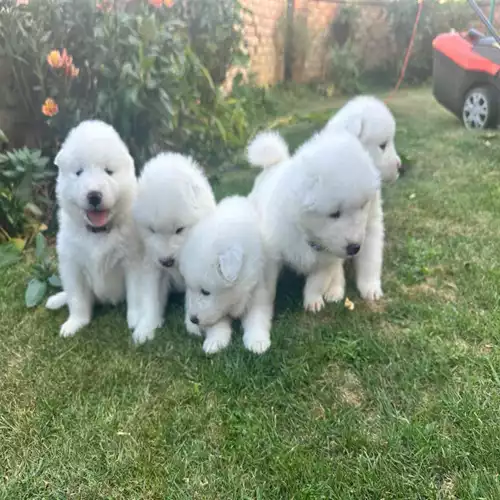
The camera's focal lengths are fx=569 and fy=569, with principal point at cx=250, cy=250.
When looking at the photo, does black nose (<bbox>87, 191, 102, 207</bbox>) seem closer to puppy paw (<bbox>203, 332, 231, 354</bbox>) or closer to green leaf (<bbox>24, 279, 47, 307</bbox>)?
puppy paw (<bbox>203, 332, 231, 354</bbox>)

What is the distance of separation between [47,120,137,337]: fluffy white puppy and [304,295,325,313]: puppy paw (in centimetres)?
105

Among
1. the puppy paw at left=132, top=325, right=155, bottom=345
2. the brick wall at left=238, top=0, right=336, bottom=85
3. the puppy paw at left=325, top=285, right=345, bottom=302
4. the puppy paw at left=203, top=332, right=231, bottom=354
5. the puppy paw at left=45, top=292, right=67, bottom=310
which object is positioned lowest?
the brick wall at left=238, top=0, right=336, bottom=85

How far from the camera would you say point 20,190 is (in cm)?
448

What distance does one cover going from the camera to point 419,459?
7.06 feet

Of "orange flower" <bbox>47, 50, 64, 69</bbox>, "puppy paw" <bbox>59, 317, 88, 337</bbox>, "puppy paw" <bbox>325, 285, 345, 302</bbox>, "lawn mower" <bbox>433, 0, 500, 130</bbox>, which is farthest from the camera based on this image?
"lawn mower" <bbox>433, 0, 500, 130</bbox>

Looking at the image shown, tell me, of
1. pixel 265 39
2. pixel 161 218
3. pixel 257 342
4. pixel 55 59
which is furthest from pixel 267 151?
pixel 265 39

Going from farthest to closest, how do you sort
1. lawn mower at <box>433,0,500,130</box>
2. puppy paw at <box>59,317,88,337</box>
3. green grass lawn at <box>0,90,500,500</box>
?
lawn mower at <box>433,0,500,130</box> < puppy paw at <box>59,317,88,337</box> < green grass lawn at <box>0,90,500,500</box>

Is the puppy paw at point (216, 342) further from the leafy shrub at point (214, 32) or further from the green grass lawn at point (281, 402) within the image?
the leafy shrub at point (214, 32)

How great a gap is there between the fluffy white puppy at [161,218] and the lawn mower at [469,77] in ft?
18.0

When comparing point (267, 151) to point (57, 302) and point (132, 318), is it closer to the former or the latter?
point (132, 318)

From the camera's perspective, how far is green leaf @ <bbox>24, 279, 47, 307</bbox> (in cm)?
354

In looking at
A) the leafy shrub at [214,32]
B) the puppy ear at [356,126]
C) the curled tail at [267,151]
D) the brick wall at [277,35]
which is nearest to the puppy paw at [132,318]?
the curled tail at [267,151]

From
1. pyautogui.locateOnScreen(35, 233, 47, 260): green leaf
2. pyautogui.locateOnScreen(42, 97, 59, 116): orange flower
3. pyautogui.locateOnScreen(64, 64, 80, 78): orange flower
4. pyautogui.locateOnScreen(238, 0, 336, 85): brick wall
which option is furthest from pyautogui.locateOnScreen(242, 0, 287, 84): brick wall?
pyautogui.locateOnScreen(35, 233, 47, 260): green leaf

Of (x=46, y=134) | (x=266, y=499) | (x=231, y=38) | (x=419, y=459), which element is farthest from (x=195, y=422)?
(x=231, y=38)
